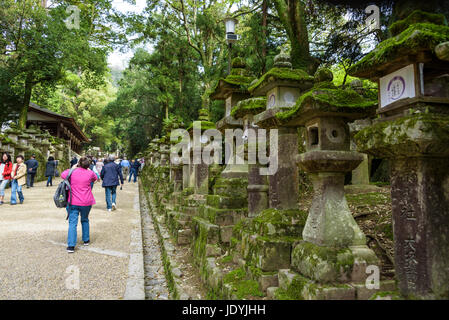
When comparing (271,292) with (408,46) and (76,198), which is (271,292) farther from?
(76,198)

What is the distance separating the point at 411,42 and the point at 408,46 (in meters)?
0.03

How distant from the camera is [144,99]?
86.3 feet

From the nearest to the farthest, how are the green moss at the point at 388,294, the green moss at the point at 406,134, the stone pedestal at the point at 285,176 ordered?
the green moss at the point at 406,134, the green moss at the point at 388,294, the stone pedestal at the point at 285,176

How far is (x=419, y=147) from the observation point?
1.91m

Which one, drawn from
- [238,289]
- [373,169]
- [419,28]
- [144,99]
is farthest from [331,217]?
[144,99]

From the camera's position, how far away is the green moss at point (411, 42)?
190cm

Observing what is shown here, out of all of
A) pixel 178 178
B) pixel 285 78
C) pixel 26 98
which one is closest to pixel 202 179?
pixel 178 178

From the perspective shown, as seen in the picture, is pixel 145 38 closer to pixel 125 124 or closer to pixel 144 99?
pixel 144 99

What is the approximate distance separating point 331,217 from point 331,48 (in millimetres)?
7323

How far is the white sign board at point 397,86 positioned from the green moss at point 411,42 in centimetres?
14

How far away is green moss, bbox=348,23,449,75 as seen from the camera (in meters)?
1.90

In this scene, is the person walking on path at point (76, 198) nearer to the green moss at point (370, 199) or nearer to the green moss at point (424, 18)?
the green moss at point (370, 199)

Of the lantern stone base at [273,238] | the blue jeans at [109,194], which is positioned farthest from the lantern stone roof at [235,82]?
the blue jeans at [109,194]

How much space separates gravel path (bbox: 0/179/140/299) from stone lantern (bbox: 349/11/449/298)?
325cm
